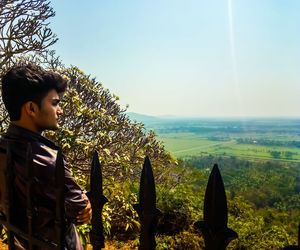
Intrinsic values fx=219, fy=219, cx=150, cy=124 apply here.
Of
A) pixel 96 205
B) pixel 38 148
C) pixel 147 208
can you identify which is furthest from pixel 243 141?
pixel 38 148

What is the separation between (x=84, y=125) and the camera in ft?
13.7

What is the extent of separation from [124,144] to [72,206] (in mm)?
3973

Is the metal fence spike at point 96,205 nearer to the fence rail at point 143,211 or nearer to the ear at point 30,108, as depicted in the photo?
the fence rail at point 143,211

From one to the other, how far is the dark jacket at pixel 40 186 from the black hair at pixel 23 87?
120 mm

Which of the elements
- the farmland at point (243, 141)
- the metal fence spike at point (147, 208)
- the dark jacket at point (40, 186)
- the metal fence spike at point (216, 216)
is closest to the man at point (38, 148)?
the dark jacket at point (40, 186)

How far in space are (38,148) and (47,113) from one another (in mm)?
212

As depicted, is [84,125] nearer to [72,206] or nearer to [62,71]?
[62,71]

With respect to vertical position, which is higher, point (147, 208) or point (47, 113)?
point (47, 113)

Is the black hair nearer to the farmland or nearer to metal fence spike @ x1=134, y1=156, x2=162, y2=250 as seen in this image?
metal fence spike @ x1=134, y1=156, x2=162, y2=250

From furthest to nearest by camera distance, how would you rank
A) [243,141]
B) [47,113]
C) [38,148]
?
[243,141], [47,113], [38,148]

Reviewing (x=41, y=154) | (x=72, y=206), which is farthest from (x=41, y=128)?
(x=72, y=206)

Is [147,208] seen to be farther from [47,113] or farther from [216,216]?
[47,113]

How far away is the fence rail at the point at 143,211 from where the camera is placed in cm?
80

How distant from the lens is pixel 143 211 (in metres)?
1.00
